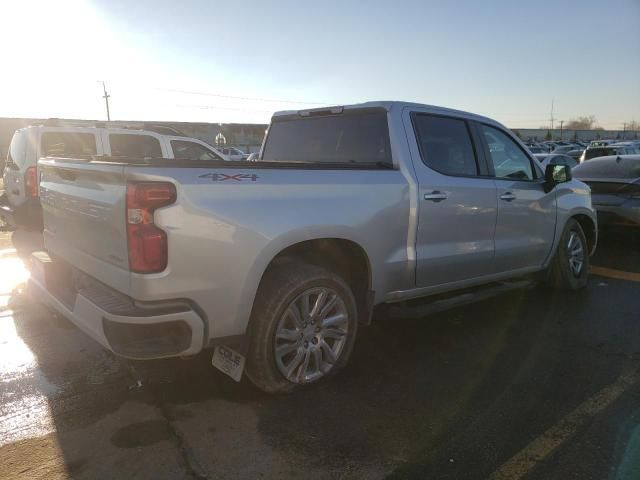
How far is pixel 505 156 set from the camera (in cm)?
480

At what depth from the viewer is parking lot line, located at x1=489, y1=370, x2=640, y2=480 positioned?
2516mm

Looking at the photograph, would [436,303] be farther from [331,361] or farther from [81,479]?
[81,479]

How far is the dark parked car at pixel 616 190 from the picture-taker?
7.57 meters

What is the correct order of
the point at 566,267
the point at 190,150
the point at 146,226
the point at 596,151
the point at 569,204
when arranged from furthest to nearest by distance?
the point at 596,151 → the point at 190,150 → the point at 566,267 → the point at 569,204 → the point at 146,226

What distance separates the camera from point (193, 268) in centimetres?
266

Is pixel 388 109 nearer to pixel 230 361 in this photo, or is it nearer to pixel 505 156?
pixel 505 156

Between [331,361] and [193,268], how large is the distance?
4.16 feet

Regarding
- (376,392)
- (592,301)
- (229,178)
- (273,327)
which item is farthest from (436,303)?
(592,301)

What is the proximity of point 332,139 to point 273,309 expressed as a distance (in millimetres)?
1885

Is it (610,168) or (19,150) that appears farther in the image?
(610,168)

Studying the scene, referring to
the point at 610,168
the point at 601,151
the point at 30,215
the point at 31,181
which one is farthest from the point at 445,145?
the point at 601,151

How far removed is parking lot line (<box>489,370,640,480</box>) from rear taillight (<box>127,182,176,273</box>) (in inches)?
78.6

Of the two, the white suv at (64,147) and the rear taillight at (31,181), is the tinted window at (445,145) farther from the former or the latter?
the rear taillight at (31,181)

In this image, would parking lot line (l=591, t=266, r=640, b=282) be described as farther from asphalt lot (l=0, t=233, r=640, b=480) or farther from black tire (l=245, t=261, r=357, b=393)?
black tire (l=245, t=261, r=357, b=393)
